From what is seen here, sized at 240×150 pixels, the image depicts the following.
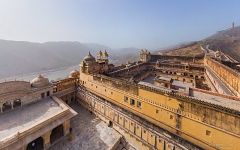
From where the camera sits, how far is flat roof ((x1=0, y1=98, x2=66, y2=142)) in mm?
18438

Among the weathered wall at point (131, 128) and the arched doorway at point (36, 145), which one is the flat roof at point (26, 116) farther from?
the weathered wall at point (131, 128)

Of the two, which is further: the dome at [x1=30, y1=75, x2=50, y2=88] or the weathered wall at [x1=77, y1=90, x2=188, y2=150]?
the dome at [x1=30, y1=75, x2=50, y2=88]

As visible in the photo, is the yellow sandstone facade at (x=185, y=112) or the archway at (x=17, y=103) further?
the archway at (x=17, y=103)

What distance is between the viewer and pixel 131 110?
24.3 meters

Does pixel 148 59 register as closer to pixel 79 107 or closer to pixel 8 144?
pixel 79 107

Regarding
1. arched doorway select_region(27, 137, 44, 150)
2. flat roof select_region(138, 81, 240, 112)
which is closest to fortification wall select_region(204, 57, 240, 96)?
flat roof select_region(138, 81, 240, 112)

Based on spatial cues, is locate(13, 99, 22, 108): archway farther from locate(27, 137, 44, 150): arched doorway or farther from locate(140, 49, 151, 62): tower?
locate(140, 49, 151, 62): tower

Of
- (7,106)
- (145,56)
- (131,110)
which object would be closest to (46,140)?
(7,106)

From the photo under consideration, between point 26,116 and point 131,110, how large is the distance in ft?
44.2

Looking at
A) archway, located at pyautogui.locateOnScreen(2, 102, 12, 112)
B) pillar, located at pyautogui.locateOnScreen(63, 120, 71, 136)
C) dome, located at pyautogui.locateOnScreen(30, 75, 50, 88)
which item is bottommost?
pillar, located at pyautogui.locateOnScreen(63, 120, 71, 136)

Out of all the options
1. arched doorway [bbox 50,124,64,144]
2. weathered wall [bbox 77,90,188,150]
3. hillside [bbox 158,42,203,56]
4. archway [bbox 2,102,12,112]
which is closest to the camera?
weathered wall [bbox 77,90,188,150]

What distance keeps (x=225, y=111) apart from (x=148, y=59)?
35879 mm

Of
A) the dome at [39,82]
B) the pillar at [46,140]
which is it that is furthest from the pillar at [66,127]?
the dome at [39,82]

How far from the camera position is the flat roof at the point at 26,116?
18.4 m
